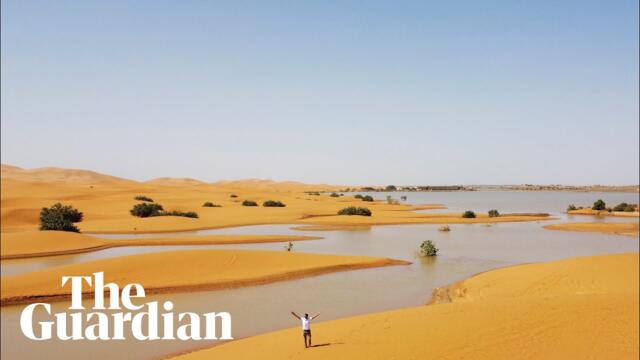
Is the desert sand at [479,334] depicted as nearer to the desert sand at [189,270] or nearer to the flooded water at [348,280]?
the flooded water at [348,280]

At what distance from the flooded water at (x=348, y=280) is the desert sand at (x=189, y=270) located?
96 centimetres

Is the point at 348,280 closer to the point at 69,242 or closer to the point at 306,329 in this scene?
the point at 306,329

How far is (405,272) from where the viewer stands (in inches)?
983

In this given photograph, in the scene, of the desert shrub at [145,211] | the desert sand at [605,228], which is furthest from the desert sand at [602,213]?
the desert shrub at [145,211]

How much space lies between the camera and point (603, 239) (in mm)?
40188

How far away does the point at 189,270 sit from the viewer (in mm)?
24234

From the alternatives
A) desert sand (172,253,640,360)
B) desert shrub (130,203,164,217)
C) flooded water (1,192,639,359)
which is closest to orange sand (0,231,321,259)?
flooded water (1,192,639,359)

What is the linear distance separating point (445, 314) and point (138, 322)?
32.4 feet

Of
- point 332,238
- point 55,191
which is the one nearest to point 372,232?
point 332,238

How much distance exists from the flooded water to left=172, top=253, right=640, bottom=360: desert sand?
1243mm

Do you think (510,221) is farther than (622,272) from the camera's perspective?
Yes

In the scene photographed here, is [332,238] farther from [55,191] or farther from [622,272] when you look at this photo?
[55,191]

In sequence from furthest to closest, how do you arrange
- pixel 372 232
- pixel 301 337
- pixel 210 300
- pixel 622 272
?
1. pixel 372 232
2. pixel 622 272
3. pixel 210 300
4. pixel 301 337

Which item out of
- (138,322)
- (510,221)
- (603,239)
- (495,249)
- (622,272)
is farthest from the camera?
(510,221)
